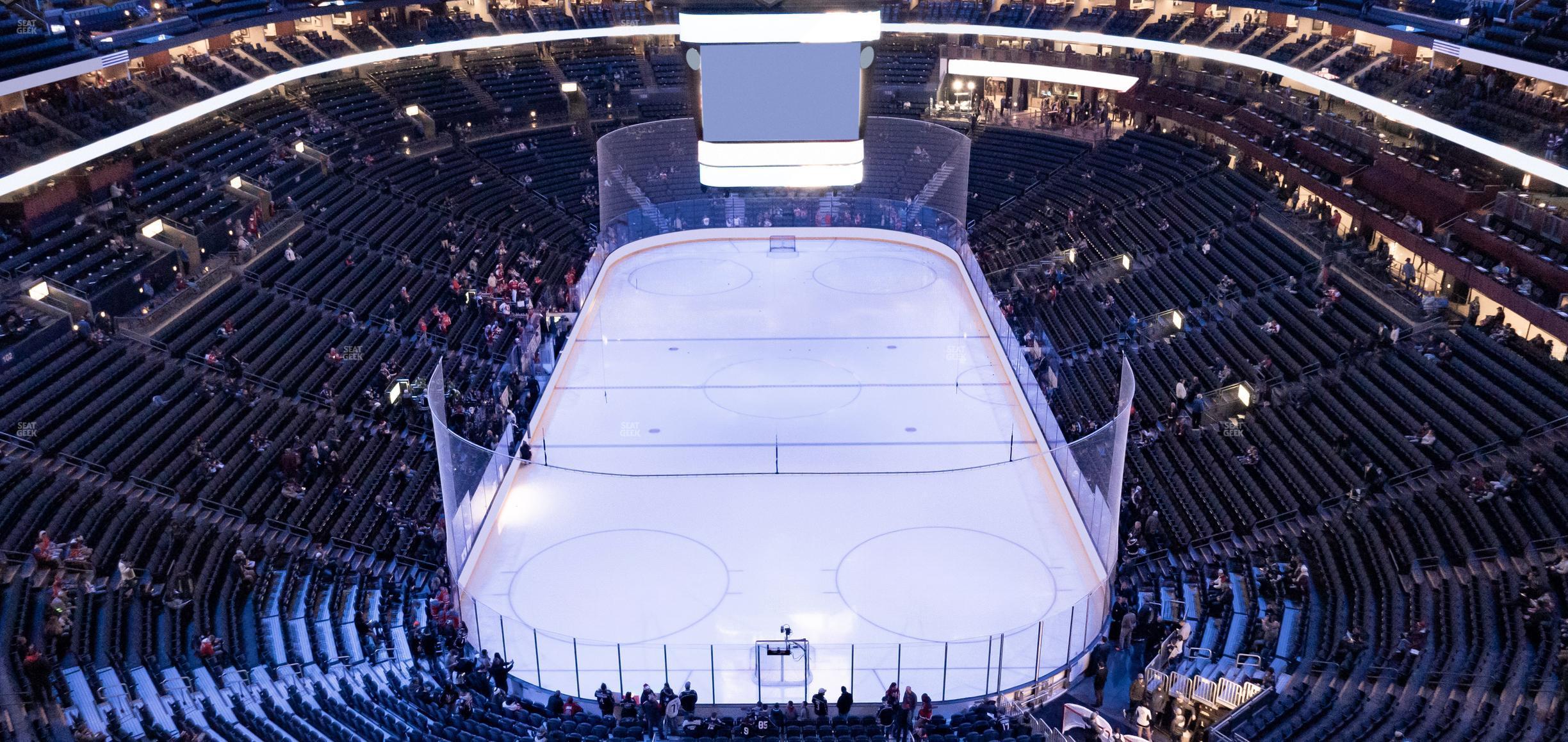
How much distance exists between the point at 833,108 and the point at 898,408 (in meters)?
5.83

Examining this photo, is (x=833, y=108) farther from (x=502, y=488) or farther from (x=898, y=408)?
(x=502, y=488)

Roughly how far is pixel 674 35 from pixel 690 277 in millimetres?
16805

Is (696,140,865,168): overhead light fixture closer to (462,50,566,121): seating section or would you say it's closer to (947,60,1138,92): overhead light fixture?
(462,50,566,121): seating section

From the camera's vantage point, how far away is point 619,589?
55.9 feet

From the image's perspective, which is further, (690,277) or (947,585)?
(690,277)

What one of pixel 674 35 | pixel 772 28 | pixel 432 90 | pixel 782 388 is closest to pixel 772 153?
pixel 772 28

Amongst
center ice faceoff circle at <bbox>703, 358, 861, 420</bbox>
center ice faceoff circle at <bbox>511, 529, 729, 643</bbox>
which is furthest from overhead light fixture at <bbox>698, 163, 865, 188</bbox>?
center ice faceoff circle at <bbox>511, 529, 729, 643</bbox>

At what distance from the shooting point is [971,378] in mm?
24047

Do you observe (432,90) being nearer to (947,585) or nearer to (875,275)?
(875,275)

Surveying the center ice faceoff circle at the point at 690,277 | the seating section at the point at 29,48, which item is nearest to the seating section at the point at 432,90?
the center ice faceoff circle at the point at 690,277

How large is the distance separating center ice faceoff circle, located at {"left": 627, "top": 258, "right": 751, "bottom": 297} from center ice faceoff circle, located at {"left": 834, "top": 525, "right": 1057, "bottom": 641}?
41.4 ft

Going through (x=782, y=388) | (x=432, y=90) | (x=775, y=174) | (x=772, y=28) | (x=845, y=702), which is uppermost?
(x=772, y=28)

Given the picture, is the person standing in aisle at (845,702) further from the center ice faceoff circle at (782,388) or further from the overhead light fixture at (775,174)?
the overhead light fixture at (775,174)

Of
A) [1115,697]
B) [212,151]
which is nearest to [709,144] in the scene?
[1115,697]
